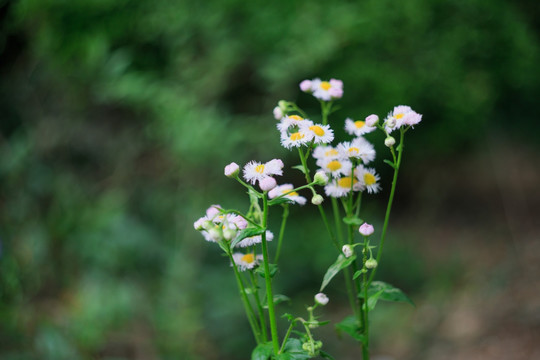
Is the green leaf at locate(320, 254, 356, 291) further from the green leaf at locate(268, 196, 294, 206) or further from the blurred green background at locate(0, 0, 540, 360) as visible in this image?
the blurred green background at locate(0, 0, 540, 360)

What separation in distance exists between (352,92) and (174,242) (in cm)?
114

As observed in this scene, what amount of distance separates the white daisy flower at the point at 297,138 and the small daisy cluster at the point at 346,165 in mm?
52

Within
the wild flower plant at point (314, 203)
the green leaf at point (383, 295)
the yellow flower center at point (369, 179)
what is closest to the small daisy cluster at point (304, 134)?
the wild flower plant at point (314, 203)

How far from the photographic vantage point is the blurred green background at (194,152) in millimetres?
1804

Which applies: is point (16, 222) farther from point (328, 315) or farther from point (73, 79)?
point (328, 315)

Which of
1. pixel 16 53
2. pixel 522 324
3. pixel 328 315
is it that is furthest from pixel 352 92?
pixel 16 53

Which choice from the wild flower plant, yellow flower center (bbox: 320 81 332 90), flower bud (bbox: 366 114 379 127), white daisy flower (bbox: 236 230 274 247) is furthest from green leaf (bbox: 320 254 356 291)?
yellow flower center (bbox: 320 81 332 90)

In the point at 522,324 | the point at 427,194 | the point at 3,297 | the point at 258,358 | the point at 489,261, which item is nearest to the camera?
the point at 258,358

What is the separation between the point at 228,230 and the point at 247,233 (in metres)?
0.03

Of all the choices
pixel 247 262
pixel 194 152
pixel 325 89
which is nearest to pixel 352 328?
pixel 247 262

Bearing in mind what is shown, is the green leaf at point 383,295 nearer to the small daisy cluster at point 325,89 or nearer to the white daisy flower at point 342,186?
the white daisy flower at point 342,186

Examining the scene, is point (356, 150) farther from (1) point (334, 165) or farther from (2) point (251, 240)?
(2) point (251, 240)

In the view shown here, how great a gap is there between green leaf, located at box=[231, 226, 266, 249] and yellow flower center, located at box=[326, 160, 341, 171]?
16 centimetres

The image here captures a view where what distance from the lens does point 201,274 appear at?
2.09 meters
